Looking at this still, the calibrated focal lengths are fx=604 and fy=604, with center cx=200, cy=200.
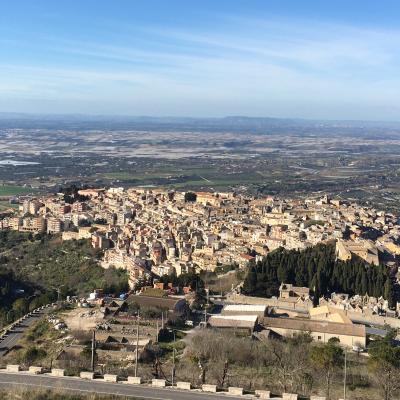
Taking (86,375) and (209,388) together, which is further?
(86,375)

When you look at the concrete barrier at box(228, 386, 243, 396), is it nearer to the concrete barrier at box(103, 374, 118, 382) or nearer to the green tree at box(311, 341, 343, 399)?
the concrete barrier at box(103, 374, 118, 382)

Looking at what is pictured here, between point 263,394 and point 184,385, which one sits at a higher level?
point 263,394

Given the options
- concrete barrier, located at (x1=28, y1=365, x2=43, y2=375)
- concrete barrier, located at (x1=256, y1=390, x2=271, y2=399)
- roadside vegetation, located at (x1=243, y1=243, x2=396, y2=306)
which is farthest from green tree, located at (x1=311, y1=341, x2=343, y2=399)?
roadside vegetation, located at (x1=243, y1=243, x2=396, y2=306)

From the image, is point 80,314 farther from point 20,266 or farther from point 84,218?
point 84,218

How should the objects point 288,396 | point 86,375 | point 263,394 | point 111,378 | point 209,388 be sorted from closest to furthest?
point 288,396, point 263,394, point 209,388, point 111,378, point 86,375

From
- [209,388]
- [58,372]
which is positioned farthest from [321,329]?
[58,372]

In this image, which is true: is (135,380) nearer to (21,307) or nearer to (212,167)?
(21,307)

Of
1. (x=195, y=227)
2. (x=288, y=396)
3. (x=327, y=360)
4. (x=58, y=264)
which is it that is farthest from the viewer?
(x=195, y=227)
